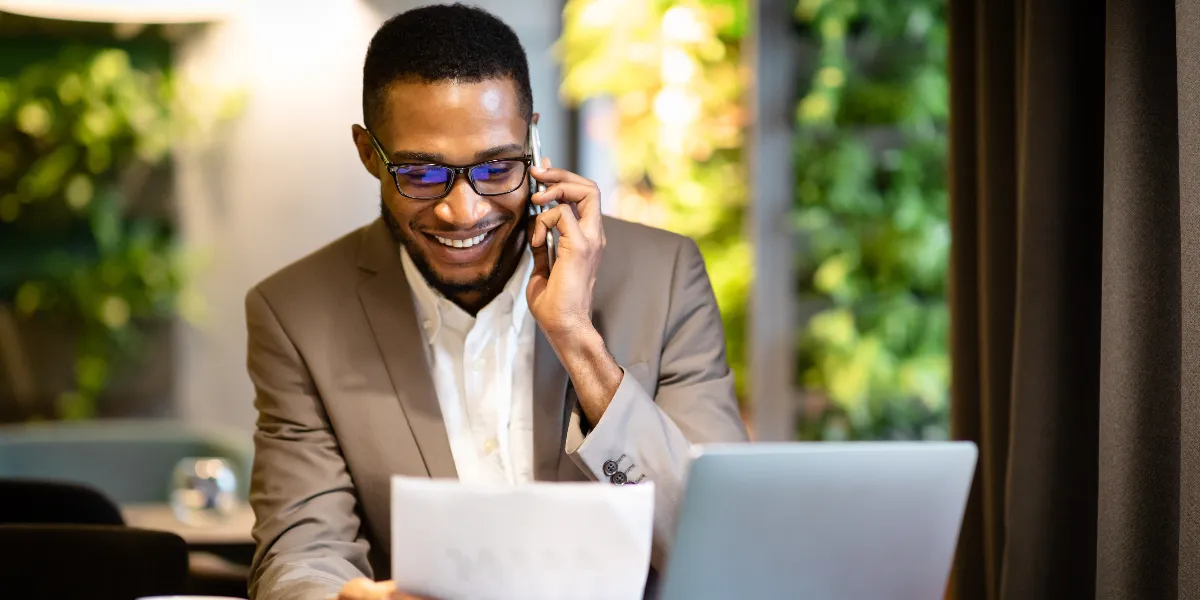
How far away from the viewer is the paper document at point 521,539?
50.8 inches

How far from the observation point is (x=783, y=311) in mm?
4391

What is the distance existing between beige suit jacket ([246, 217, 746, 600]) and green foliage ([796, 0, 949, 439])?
225 centimetres

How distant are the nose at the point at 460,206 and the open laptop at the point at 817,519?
0.65 meters

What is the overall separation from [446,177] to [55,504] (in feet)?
4.05

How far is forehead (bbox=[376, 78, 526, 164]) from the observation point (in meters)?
1.86

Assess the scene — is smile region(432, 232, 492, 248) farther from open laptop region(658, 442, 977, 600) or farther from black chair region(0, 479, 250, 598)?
black chair region(0, 479, 250, 598)

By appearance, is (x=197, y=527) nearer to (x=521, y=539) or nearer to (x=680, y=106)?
(x=521, y=539)

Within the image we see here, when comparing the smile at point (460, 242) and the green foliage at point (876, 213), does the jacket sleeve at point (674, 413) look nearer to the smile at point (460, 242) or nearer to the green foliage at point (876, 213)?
the smile at point (460, 242)

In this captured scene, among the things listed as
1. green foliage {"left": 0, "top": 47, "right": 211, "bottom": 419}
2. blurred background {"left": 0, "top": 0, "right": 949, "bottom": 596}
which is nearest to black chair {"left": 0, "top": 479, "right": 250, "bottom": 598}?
blurred background {"left": 0, "top": 0, "right": 949, "bottom": 596}

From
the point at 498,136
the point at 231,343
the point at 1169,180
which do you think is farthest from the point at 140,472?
the point at 1169,180

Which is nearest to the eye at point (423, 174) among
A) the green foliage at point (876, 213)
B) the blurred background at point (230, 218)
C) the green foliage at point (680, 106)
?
the blurred background at point (230, 218)

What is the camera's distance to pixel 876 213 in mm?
4336

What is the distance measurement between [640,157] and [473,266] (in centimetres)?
308

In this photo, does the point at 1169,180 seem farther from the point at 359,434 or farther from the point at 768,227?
the point at 768,227
